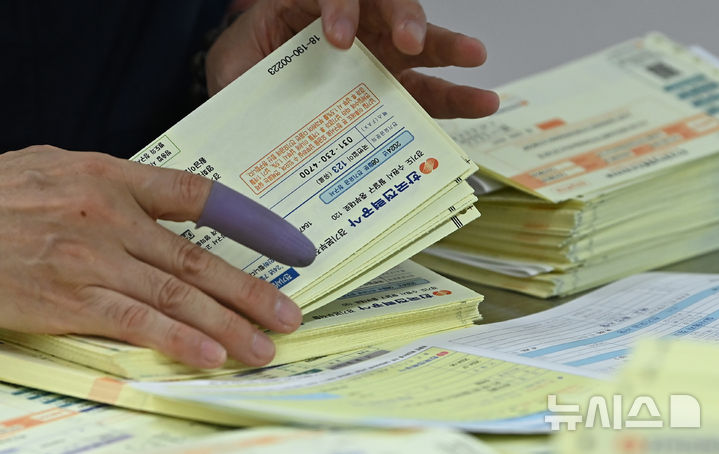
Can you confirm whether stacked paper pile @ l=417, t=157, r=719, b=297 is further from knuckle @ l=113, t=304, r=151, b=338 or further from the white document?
knuckle @ l=113, t=304, r=151, b=338

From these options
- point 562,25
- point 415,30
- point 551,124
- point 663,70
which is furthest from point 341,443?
point 562,25

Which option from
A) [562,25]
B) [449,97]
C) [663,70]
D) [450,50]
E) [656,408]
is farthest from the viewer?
[562,25]

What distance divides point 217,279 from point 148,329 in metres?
0.07

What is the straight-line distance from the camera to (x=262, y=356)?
29.1 inches

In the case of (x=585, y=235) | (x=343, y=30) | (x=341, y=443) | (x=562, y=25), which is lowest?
(x=341, y=443)

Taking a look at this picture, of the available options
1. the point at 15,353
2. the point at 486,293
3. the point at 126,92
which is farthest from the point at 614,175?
the point at 126,92

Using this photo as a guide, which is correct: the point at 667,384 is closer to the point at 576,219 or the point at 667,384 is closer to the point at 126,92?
the point at 576,219

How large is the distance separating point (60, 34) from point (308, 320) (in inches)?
29.4

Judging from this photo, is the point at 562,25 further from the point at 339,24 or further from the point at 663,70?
the point at 339,24

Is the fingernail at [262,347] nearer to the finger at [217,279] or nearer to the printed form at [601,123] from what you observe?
the finger at [217,279]

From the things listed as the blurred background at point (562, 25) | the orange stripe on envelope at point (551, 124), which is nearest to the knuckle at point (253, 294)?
the orange stripe on envelope at point (551, 124)

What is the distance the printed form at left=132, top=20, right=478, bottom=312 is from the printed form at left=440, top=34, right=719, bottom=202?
0.22 metres

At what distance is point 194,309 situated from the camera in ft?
2.41

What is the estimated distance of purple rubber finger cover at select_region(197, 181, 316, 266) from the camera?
75cm
